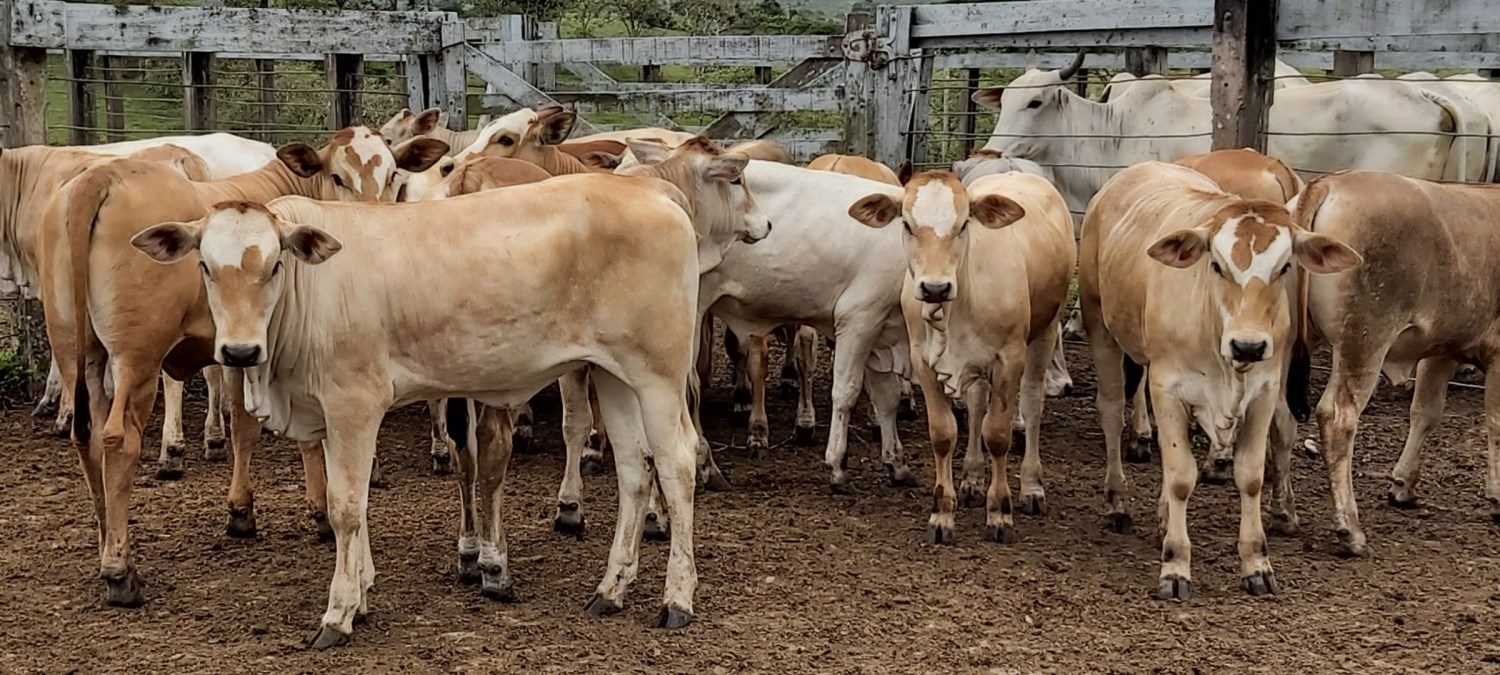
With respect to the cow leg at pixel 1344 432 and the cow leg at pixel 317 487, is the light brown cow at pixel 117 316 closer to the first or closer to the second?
the cow leg at pixel 317 487

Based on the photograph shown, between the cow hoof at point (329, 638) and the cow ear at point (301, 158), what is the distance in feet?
9.75

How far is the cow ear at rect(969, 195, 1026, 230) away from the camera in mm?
7105

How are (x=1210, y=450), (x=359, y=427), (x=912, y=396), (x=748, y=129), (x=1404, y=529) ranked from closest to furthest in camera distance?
(x=359, y=427) → (x=1404, y=529) → (x=1210, y=450) → (x=912, y=396) → (x=748, y=129)

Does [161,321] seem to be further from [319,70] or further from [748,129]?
[319,70]

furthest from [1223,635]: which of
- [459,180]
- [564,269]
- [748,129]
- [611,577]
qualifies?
[748,129]

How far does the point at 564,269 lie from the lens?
5828mm

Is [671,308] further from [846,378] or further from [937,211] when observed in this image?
[846,378]

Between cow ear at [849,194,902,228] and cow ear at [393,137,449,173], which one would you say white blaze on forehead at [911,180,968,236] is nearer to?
cow ear at [849,194,902,228]

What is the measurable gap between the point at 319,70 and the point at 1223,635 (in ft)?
62.5

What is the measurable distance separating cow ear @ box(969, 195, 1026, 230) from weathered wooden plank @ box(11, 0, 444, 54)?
17.7 ft

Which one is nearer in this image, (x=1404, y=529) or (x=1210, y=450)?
(x=1404, y=529)

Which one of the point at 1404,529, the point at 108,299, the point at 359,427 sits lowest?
the point at 1404,529

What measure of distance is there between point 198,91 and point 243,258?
7287mm

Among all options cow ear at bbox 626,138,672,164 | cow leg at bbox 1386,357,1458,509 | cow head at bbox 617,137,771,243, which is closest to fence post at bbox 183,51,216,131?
cow ear at bbox 626,138,672,164
